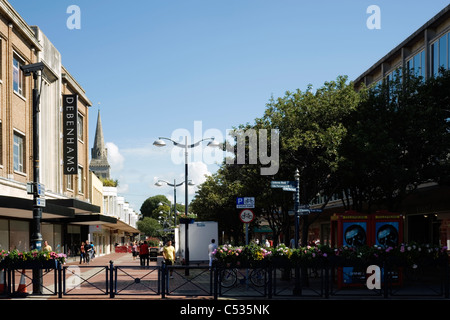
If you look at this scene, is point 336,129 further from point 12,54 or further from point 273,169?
point 12,54

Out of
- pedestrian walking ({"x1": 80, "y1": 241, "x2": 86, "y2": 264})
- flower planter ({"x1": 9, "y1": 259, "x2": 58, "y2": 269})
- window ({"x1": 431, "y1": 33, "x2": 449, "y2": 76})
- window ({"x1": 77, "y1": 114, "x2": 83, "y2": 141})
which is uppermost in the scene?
window ({"x1": 431, "y1": 33, "x2": 449, "y2": 76})

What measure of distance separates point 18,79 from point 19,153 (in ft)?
12.9

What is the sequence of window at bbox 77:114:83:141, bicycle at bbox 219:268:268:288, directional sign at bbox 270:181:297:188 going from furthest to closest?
window at bbox 77:114:83:141
bicycle at bbox 219:268:268:288
directional sign at bbox 270:181:297:188

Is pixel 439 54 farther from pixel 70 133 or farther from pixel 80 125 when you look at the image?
pixel 80 125

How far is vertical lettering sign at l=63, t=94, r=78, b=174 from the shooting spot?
121 feet

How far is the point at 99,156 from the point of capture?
556 feet

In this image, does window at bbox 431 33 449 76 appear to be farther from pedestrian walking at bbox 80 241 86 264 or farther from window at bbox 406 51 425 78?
pedestrian walking at bbox 80 241 86 264

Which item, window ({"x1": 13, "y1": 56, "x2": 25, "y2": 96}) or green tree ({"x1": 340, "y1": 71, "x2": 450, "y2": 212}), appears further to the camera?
window ({"x1": 13, "y1": 56, "x2": 25, "y2": 96})

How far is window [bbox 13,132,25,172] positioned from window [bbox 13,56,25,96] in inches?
95.9

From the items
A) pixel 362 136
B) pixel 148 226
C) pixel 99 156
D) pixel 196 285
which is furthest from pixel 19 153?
pixel 99 156

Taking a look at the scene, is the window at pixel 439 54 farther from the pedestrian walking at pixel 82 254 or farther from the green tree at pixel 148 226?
the green tree at pixel 148 226

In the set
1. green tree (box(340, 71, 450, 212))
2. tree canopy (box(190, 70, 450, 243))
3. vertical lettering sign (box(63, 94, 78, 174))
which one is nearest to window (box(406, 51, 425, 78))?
tree canopy (box(190, 70, 450, 243))
